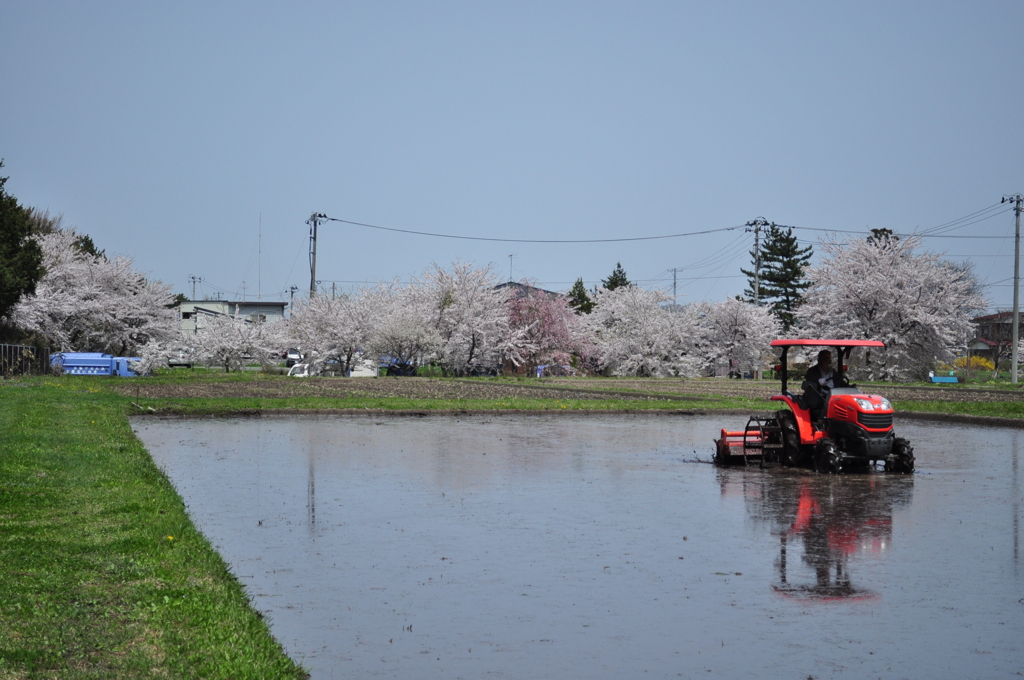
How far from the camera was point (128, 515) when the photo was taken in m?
9.48

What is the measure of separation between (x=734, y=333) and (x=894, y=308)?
17533 millimetres

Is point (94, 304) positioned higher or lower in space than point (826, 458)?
higher

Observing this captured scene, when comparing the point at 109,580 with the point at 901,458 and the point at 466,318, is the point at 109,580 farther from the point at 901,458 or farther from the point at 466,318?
the point at 466,318

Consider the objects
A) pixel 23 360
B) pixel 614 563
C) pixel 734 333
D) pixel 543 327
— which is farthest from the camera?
pixel 734 333

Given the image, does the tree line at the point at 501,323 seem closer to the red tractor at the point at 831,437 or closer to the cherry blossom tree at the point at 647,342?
the cherry blossom tree at the point at 647,342

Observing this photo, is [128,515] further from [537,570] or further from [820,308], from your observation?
[820,308]

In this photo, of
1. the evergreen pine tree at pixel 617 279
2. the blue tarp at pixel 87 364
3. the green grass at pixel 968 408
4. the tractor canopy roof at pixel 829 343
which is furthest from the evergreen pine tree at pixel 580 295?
the tractor canopy roof at pixel 829 343

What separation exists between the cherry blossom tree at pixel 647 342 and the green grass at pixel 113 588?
196ft

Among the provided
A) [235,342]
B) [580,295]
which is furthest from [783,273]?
[235,342]

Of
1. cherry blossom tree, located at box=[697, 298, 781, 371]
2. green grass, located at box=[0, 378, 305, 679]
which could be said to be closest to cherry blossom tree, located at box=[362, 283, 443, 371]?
cherry blossom tree, located at box=[697, 298, 781, 371]

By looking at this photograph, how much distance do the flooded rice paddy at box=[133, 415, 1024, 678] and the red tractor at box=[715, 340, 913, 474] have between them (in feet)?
1.27

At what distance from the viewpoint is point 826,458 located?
14.7 m

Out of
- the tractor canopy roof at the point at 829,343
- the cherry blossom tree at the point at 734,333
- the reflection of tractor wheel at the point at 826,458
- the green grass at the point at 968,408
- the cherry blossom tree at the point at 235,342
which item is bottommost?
the reflection of tractor wheel at the point at 826,458

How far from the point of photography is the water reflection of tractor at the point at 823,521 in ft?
26.2
